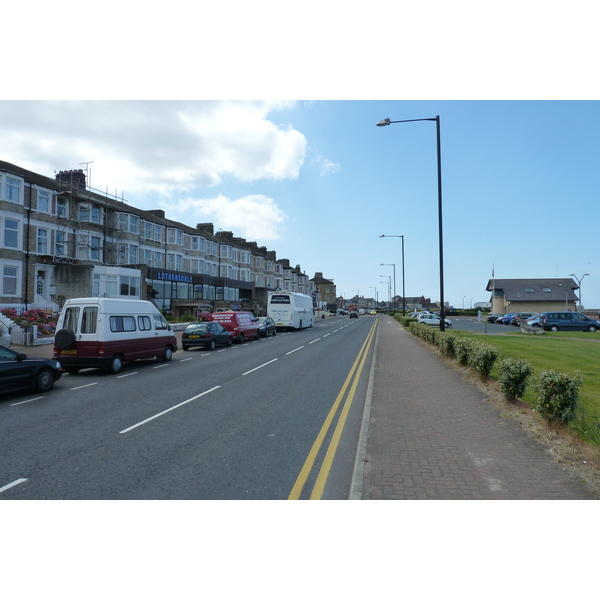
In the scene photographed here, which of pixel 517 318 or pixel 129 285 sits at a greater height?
pixel 129 285

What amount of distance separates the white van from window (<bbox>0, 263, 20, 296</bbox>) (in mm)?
16886

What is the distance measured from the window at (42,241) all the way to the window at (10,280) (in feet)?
9.17

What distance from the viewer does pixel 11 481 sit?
5328mm

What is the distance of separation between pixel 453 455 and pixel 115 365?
11570 mm

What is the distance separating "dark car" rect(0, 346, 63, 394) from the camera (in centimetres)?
1004

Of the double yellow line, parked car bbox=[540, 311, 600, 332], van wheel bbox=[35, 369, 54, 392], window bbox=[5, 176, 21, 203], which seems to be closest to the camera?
the double yellow line

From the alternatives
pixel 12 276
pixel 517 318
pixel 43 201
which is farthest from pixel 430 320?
pixel 12 276

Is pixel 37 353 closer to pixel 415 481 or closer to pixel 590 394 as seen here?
pixel 415 481

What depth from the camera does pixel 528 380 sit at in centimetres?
925

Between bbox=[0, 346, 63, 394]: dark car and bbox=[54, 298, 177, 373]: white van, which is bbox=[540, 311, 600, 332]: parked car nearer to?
bbox=[54, 298, 177, 373]: white van

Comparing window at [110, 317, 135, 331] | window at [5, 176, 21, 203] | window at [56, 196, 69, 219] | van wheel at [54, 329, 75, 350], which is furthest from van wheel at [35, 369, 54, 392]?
window at [56, 196, 69, 219]

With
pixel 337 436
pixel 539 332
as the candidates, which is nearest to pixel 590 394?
pixel 337 436

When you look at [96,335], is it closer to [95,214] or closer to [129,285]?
[129,285]

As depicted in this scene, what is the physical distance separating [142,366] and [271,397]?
773cm
